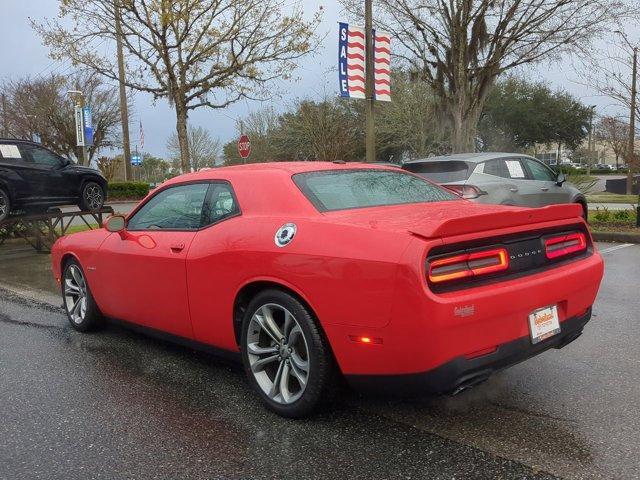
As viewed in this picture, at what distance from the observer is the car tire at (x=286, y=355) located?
3.00 meters

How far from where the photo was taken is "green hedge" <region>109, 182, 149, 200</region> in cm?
2777

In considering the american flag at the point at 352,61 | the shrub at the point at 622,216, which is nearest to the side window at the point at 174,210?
the american flag at the point at 352,61

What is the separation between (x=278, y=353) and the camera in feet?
10.7

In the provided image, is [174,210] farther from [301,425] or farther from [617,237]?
[617,237]

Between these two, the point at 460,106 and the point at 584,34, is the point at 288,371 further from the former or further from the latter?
the point at 584,34

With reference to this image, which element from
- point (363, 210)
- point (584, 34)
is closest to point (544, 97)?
point (584, 34)

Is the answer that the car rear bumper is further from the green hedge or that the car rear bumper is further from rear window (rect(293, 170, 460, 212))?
the green hedge

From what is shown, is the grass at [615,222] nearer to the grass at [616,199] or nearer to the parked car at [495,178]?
the parked car at [495,178]

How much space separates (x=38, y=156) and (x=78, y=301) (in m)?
7.25

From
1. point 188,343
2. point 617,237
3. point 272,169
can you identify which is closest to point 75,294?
point 188,343

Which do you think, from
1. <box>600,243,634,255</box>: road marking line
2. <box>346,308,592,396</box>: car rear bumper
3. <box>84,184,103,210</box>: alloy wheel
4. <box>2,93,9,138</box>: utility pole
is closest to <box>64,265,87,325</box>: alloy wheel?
<box>346,308,592,396</box>: car rear bumper

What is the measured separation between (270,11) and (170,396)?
13.2 m

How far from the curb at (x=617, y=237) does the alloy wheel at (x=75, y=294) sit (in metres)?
9.02

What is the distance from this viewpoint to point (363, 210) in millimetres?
3354
